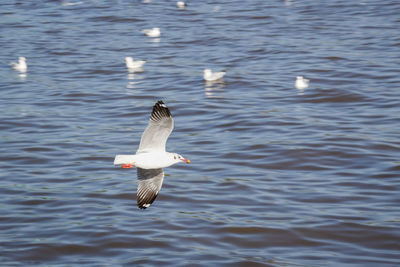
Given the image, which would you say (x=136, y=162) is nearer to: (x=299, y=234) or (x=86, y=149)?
(x=299, y=234)

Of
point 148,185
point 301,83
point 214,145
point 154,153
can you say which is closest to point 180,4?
point 301,83

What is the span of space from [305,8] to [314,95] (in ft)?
35.7

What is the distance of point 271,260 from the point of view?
8859 millimetres

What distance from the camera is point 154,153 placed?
26.5 ft

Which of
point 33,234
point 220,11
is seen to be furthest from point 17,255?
point 220,11

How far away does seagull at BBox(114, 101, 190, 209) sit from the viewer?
779 cm

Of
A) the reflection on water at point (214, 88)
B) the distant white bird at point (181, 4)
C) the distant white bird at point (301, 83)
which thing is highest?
the distant white bird at point (181, 4)

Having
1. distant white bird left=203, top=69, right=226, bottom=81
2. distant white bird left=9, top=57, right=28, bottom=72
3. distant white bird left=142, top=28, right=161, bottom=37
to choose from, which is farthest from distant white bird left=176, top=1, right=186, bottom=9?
distant white bird left=203, top=69, right=226, bottom=81

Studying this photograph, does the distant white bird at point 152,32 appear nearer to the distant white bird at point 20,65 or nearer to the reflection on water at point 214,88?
the distant white bird at point 20,65

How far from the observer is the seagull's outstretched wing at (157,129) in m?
7.77

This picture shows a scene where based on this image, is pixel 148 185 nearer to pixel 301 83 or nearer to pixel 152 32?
pixel 301 83

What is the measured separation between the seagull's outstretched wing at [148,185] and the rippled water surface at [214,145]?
92 centimetres

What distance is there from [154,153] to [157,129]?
31 centimetres

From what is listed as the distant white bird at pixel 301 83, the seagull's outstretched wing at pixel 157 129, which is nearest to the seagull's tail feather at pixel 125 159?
the seagull's outstretched wing at pixel 157 129
